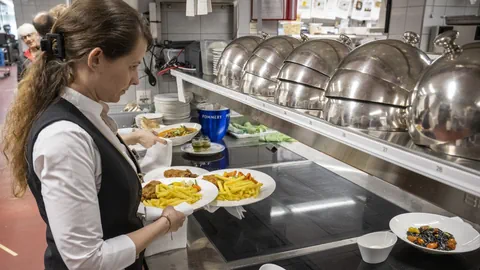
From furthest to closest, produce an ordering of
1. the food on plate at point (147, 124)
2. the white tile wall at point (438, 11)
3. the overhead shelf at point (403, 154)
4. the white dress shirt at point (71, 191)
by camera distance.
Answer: the white tile wall at point (438, 11), the food on plate at point (147, 124), the white dress shirt at point (71, 191), the overhead shelf at point (403, 154)

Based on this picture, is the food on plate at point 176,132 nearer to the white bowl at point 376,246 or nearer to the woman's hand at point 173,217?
the woman's hand at point 173,217

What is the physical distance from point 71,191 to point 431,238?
1.09 m

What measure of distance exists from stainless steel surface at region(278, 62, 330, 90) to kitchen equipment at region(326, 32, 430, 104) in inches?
5.3

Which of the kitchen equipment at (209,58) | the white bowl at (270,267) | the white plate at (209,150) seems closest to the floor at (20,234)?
the white plate at (209,150)

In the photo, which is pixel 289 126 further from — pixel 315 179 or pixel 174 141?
pixel 174 141

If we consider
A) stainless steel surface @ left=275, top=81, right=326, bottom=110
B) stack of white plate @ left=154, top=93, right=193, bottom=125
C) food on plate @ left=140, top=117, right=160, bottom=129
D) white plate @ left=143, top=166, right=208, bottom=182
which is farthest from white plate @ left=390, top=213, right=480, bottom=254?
stack of white plate @ left=154, top=93, right=193, bottom=125

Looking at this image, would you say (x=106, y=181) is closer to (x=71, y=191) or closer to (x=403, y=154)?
(x=71, y=191)

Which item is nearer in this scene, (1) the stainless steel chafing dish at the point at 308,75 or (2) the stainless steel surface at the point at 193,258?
(1) the stainless steel chafing dish at the point at 308,75

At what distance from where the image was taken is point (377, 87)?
866 millimetres

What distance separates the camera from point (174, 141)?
92.7 inches

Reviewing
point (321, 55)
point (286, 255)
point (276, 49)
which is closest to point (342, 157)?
point (321, 55)

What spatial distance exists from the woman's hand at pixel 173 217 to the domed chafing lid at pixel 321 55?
1.88 ft

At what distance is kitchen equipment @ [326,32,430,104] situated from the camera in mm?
863

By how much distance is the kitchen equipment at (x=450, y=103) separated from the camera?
660mm
